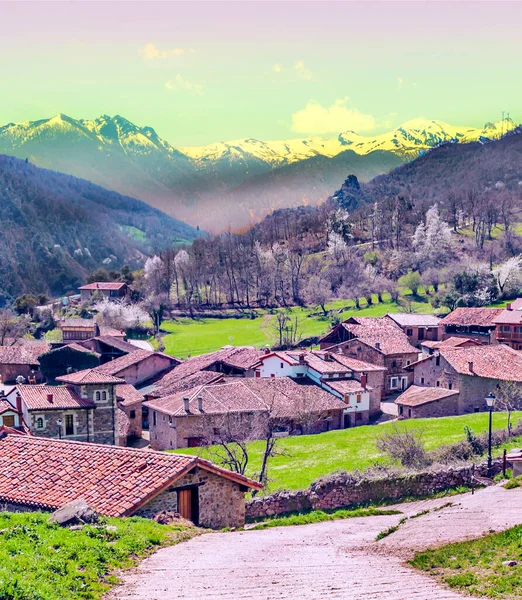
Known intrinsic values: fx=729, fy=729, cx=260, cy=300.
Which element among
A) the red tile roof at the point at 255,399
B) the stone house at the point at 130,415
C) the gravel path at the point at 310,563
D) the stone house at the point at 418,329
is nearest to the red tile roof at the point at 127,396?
the stone house at the point at 130,415

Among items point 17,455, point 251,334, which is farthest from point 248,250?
point 17,455

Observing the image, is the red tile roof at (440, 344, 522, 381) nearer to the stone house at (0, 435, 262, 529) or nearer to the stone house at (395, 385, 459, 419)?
the stone house at (395, 385, 459, 419)

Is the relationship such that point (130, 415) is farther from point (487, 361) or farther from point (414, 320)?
point (414, 320)

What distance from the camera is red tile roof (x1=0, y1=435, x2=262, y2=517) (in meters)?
18.0

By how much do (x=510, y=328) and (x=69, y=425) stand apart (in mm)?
39241

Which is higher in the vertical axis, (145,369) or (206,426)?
(206,426)

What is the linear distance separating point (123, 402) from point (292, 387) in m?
11.6

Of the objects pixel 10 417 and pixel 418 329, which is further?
pixel 418 329

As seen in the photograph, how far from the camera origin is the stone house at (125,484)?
59.3 feet

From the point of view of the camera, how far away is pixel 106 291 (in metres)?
115

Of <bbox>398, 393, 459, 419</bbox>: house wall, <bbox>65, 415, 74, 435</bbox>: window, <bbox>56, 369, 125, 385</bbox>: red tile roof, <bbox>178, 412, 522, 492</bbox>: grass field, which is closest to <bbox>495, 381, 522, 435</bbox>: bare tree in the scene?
<bbox>178, 412, 522, 492</bbox>: grass field

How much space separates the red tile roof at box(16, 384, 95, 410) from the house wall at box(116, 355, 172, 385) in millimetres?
18024

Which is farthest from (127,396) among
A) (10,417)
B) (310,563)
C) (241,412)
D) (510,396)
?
(310,563)

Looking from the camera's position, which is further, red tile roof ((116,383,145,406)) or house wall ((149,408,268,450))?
red tile roof ((116,383,145,406))
